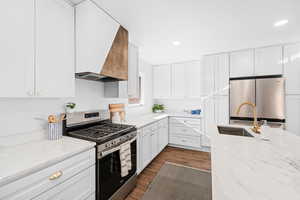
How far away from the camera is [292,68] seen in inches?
99.9

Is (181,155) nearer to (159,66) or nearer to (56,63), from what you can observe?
(159,66)

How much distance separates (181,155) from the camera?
10.2 feet

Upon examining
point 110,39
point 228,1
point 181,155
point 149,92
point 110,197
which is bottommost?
point 181,155

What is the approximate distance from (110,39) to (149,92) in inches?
99.8

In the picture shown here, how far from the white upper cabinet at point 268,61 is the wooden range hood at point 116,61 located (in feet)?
9.50

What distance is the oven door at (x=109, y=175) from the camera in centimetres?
137

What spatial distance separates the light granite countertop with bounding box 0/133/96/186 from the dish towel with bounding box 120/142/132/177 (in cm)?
47

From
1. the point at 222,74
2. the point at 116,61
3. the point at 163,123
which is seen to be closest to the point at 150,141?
the point at 163,123

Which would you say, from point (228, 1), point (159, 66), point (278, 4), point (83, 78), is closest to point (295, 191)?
point (228, 1)

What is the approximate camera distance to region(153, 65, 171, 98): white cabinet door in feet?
13.4

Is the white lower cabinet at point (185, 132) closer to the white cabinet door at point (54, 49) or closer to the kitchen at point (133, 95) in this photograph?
the kitchen at point (133, 95)

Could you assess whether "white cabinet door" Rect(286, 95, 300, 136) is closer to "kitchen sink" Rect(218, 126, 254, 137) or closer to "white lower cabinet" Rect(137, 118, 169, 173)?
"kitchen sink" Rect(218, 126, 254, 137)

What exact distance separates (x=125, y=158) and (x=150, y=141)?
3.16 feet

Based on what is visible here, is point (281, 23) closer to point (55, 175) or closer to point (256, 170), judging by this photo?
point (256, 170)
